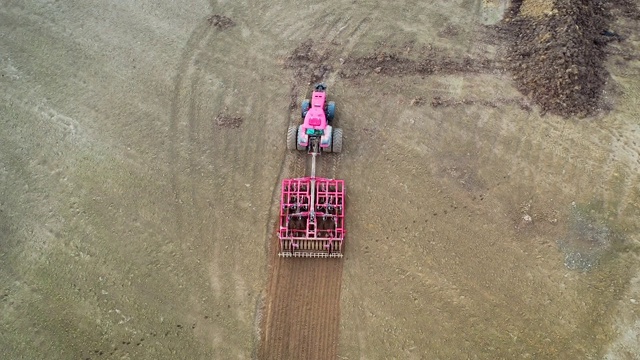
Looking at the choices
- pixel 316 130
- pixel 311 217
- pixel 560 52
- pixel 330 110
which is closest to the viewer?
pixel 311 217

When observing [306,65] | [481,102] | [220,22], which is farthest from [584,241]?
[220,22]

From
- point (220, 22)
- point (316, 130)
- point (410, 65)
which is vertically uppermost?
point (220, 22)

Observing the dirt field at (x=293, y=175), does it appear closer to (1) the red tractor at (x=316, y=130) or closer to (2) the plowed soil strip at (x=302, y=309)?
(2) the plowed soil strip at (x=302, y=309)

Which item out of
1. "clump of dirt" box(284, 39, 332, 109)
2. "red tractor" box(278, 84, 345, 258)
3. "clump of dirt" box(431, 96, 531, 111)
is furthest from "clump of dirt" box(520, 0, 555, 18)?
"red tractor" box(278, 84, 345, 258)

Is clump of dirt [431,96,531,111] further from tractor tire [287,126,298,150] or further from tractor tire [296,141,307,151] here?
tractor tire [287,126,298,150]

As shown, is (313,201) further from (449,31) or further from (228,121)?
(449,31)
